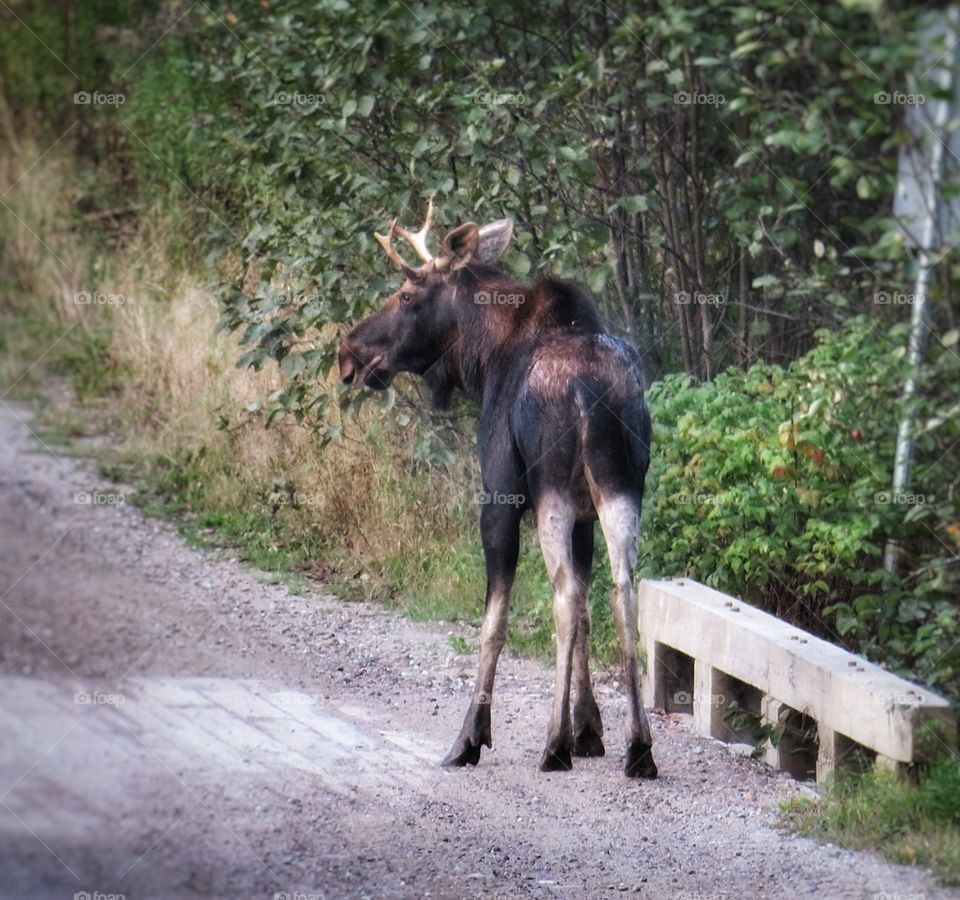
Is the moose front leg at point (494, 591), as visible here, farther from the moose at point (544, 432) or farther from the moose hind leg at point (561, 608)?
the moose hind leg at point (561, 608)

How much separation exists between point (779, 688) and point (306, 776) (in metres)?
2.01

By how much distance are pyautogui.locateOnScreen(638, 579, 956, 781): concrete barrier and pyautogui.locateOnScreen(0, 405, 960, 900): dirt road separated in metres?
0.19

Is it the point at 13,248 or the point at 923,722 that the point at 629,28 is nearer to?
the point at 923,722

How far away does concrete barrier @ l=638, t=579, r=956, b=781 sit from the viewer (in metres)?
5.76

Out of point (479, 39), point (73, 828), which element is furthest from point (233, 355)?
point (73, 828)

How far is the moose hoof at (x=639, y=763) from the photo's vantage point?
6.64 meters

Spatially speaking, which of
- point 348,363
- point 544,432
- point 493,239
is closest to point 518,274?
point 493,239

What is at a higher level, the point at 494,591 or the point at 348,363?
the point at 348,363

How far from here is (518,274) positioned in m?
8.70

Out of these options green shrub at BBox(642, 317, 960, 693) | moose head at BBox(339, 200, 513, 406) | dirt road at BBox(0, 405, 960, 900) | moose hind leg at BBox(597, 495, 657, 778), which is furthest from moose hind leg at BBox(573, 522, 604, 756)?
moose head at BBox(339, 200, 513, 406)

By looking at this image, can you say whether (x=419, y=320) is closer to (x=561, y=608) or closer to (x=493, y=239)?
(x=493, y=239)

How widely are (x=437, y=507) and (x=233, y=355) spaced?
230 cm

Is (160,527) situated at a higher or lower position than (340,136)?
lower

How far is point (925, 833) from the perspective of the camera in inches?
219
